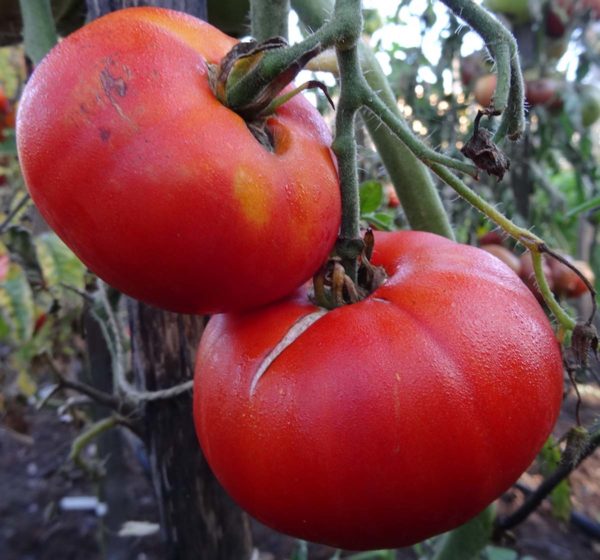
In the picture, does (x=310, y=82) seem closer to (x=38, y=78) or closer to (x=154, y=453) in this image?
(x=38, y=78)

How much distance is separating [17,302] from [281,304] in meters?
0.95

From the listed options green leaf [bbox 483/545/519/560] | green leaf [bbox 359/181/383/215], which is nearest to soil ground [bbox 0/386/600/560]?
green leaf [bbox 483/545/519/560]

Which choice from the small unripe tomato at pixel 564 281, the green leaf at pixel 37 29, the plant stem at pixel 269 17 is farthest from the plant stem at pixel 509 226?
the small unripe tomato at pixel 564 281

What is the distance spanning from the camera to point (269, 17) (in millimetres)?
546

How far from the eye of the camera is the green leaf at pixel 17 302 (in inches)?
48.2

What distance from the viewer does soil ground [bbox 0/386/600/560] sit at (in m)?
1.86

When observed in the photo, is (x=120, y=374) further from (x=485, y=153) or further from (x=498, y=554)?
(x=498, y=554)

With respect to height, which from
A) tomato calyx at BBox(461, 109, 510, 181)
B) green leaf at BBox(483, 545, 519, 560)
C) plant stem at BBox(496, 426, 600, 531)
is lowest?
green leaf at BBox(483, 545, 519, 560)

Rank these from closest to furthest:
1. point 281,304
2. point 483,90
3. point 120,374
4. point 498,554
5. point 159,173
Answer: point 159,173 < point 281,304 < point 120,374 < point 498,554 < point 483,90

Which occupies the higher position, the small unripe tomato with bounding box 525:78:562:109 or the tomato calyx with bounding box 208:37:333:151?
the tomato calyx with bounding box 208:37:333:151

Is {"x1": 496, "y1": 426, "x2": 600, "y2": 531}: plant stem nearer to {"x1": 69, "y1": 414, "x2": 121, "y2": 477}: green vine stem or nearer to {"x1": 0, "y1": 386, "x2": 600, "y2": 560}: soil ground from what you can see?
{"x1": 69, "y1": 414, "x2": 121, "y2": 477}: green vine stem

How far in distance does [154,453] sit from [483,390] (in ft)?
1.90

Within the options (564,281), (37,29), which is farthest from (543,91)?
(37,29)

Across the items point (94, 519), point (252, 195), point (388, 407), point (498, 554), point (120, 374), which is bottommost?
point (94, 519)
